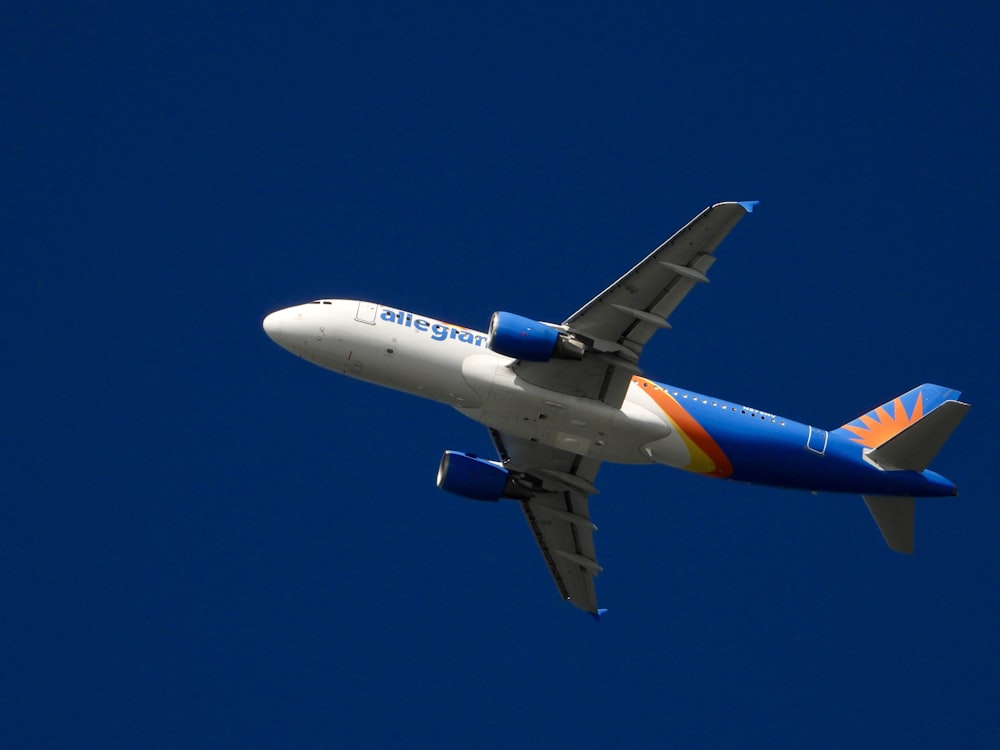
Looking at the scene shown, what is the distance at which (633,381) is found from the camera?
45562 millimetres

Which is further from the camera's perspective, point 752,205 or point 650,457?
point 650,457

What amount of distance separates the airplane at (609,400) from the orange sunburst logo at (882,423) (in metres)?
0.09

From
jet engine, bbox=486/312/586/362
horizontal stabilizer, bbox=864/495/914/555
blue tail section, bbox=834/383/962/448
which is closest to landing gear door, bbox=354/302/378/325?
jet engine, bbox=486/312/586/362

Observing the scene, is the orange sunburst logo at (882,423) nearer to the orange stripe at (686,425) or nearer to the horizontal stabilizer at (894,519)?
the horizontal stabilizer at (894,519)

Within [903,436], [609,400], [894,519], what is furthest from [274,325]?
[894,519]

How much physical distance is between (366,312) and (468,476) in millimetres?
8769

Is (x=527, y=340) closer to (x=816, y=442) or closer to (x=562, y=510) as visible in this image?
(x=562, y=510)

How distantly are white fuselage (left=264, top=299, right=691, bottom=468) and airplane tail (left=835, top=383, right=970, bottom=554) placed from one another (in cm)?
877

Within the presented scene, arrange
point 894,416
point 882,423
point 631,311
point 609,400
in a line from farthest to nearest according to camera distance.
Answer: point 894,416 → point 882,423 → point 609,400 → point 631,311

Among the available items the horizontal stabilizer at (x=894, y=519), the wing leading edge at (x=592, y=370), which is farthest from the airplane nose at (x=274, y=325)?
the horizontal stabilizer at (x=894, y=519)

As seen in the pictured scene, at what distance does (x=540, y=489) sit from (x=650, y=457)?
655 centimetres

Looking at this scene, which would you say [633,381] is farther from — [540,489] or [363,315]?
[363,315]

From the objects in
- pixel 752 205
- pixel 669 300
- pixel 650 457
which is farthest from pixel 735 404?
pixel 752 205

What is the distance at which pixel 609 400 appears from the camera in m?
43.8
